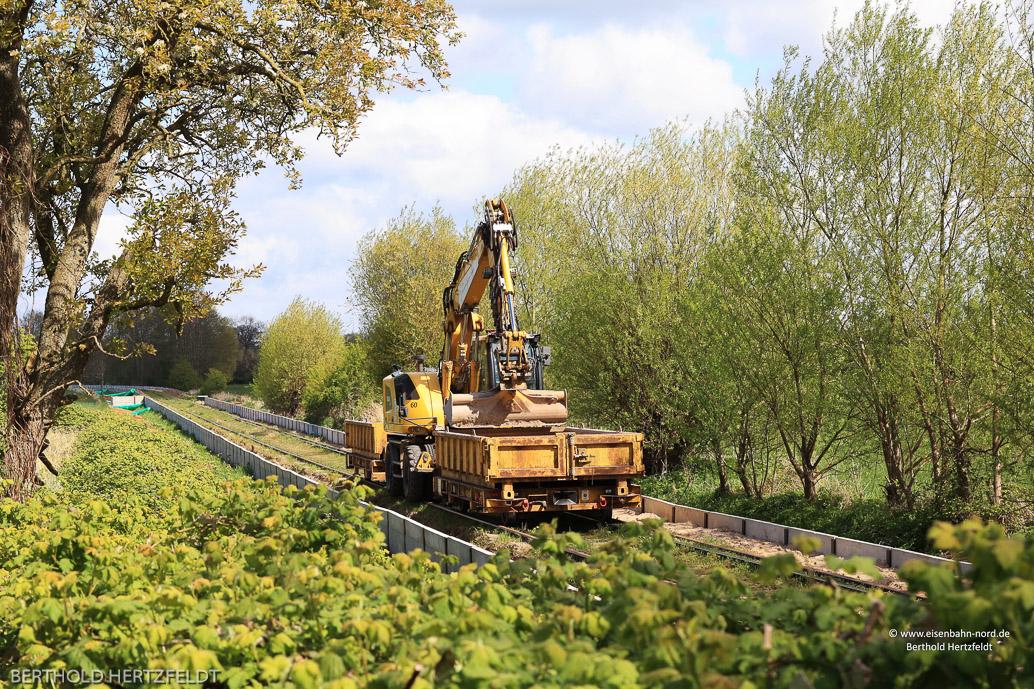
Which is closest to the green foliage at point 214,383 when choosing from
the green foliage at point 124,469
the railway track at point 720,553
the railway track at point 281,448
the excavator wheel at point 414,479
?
the railway track at point 281,448

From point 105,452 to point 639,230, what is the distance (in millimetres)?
15213

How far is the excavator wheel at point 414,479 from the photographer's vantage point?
782 inches

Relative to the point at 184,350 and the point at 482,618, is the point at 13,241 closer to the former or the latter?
the point at 482,618

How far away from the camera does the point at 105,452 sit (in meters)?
22.2

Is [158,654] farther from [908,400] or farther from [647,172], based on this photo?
[647,172]

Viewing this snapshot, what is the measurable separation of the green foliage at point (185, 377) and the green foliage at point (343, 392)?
5168cm

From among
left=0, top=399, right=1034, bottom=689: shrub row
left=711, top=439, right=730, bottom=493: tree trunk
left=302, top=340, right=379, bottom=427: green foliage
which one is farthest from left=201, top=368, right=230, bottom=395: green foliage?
left=0, top=399, right=1034, bottom=689: shrub row

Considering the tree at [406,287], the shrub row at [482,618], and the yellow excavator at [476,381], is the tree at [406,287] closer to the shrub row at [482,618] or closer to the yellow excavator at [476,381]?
the yellow excavator at [476,381]

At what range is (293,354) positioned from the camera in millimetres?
58750

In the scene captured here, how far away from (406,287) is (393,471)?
21.6m

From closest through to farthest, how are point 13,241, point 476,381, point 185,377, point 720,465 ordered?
point 13,241 < point 720,465 < point 476,381 < point 185,377

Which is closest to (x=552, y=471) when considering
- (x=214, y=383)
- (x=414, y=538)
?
(x=414, y=538)

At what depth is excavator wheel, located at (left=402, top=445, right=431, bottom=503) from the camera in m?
19.9

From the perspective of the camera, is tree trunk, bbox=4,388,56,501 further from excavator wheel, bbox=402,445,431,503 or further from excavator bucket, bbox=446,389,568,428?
excavator wheel, bbox=402,445,431,503
